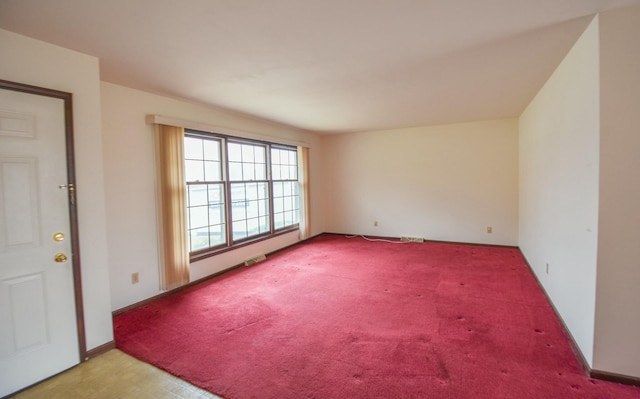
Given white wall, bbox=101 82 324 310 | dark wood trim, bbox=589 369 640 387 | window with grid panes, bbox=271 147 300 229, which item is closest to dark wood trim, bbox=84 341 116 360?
white wall, bbox=101 82 324 310

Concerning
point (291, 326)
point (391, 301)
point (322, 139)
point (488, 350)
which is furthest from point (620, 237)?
point (322, 139)

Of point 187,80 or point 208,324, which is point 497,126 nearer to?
point 187,80

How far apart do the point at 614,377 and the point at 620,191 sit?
1247 mm

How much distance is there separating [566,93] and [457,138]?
323 cm

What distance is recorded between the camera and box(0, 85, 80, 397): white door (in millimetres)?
1948

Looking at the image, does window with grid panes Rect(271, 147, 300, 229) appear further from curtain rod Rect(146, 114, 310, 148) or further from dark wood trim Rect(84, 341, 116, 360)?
dark wood trim Rect(84, 341, 116, 360)

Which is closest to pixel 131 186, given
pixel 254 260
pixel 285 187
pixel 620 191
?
pixel 254 260

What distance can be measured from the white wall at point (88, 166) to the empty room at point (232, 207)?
14mm

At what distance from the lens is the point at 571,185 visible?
2428 mm

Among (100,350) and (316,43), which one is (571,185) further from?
(100,350)

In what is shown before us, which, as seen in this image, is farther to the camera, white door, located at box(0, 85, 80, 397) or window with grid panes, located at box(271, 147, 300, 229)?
window with grid panes, located at box(271, 147, 300, 229)

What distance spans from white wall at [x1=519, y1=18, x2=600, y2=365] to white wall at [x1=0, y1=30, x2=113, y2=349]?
3722 millimetres

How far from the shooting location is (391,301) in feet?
10.8

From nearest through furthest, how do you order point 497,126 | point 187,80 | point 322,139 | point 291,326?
1. point 291,326
2. point 187,80
3. point 497,126
4. point 322,139
